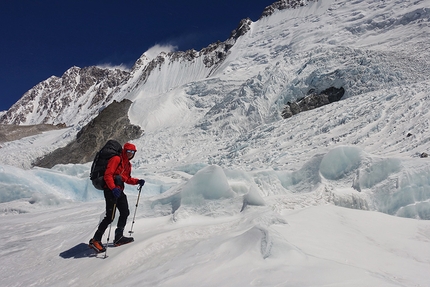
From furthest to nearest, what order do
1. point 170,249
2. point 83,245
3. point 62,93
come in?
point 62,93
point 83,245
point 170,249

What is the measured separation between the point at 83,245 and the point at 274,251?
2584 mm

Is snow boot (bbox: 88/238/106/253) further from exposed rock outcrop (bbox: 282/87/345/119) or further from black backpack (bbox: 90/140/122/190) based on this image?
exposed rock outcrop (bbox: 282/87/345/119)

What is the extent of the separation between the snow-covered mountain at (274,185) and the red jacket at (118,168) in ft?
2.28

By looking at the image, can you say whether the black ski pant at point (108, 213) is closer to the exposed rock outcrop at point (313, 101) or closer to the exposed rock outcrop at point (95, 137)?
the exposed rock outcrop at point (313, 101)

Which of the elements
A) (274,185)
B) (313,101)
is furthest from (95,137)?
(274,185)

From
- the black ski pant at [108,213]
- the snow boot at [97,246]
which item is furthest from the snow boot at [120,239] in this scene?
the snow boot at [97,246]

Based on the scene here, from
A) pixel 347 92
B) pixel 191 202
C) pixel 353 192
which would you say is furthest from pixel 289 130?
pixel 191 202

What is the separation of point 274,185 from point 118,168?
341 centimetres

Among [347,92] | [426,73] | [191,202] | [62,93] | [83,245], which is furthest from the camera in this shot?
[62,93]

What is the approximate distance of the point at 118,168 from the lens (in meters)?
3.80

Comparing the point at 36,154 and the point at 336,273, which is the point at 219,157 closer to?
the point at 336,273

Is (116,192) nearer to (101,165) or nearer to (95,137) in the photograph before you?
(101,165)

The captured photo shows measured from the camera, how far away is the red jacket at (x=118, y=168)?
3.59 metres

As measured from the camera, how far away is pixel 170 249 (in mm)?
3299
